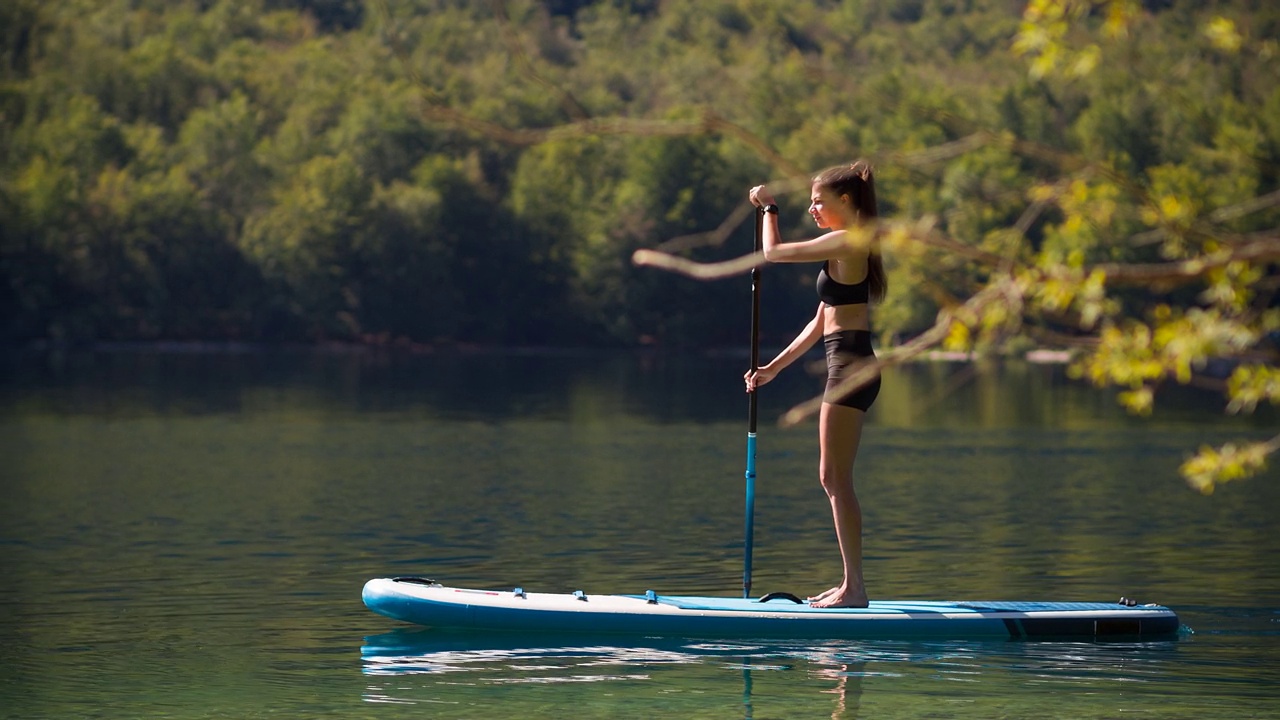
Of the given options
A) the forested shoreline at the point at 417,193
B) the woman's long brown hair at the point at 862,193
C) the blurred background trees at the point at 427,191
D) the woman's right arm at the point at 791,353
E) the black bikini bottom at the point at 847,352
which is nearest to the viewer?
the woman's long brown hair at the point at 862,193

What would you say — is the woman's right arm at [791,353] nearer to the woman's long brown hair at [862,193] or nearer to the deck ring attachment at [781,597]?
the woman's long brown hair at [862,193]

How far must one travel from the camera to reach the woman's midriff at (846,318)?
9.77 metres

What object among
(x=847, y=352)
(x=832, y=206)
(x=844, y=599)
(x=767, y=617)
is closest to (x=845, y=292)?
(x=847, y=352)

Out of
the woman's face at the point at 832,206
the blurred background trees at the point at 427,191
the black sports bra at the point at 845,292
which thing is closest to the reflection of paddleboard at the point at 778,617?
the black sports bra at the point at 845,292

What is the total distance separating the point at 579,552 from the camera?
15664 millimetres

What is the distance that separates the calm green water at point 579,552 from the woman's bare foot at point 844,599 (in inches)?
10.7

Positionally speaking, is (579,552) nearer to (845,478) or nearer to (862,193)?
(845,478)

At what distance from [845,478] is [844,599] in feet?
2.94

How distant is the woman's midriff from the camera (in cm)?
977

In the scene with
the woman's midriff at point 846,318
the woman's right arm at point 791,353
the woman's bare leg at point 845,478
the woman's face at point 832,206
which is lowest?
the woman's bare leg at point 845,478

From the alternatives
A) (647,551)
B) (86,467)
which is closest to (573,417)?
(86,467)

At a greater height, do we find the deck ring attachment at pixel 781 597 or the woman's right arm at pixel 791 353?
the woman's right arm at pixel 791 353

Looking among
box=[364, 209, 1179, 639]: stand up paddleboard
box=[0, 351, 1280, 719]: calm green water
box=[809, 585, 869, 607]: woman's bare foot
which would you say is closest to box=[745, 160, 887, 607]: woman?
box=[809, 585, 869, 607]: woman's bare foot

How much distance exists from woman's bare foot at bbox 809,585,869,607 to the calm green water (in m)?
0.27
